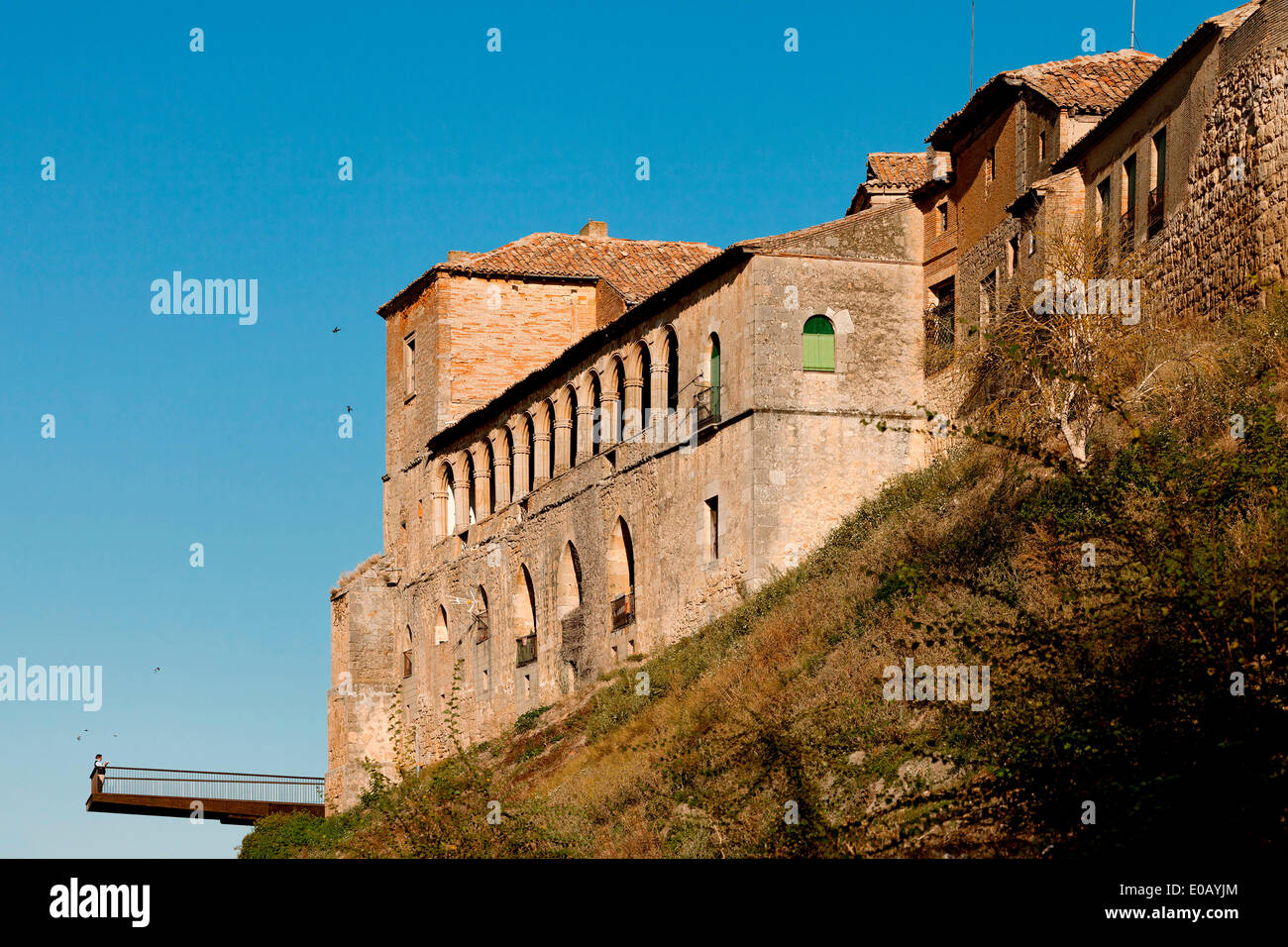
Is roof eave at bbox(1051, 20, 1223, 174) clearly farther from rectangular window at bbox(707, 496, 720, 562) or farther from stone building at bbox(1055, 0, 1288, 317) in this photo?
rectangular window at bbox(707, 496, 720, 562)

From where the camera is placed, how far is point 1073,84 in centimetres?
3041

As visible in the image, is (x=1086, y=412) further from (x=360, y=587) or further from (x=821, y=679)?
(x=360, y=587)

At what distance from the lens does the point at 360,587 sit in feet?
155

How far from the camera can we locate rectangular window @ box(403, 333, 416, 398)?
48.1 m

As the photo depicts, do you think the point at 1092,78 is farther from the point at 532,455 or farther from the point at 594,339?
the point at 532,455

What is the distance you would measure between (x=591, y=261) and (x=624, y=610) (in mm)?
13636

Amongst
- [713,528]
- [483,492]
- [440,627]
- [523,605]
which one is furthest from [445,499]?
[713,528]

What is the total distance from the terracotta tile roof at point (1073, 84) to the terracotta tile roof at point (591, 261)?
13.7 metres

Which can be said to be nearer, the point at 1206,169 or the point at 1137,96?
the point at 1206,169

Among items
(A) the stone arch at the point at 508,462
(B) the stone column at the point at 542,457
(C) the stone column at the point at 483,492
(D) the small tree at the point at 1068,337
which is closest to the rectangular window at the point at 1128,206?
(D) the small tree at the point at 1068,337

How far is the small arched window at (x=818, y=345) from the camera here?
32.4 meters

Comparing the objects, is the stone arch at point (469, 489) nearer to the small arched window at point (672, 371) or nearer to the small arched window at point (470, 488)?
the small arched window at point (470, 488)
